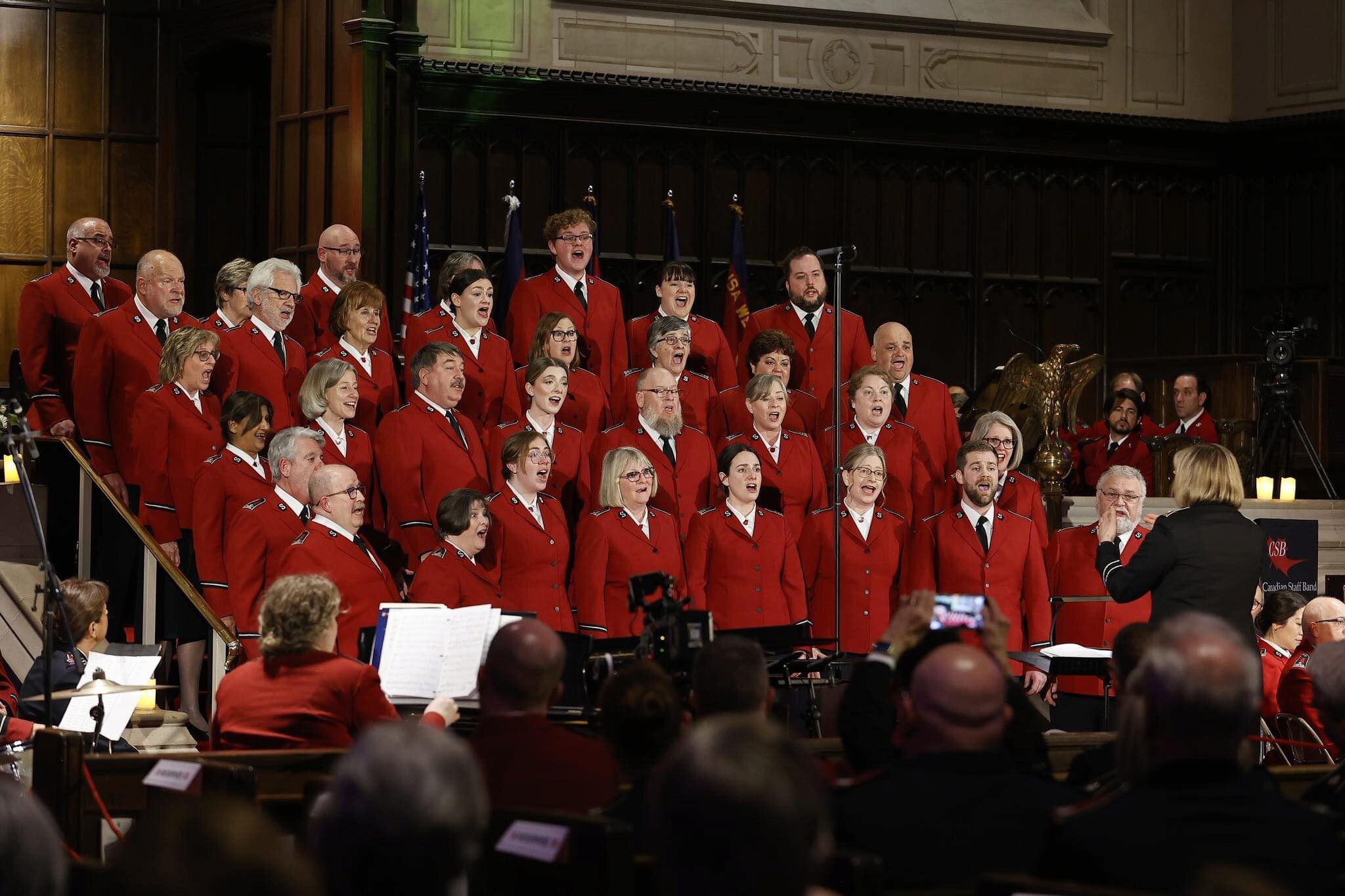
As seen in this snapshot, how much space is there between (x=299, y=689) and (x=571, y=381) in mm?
3372

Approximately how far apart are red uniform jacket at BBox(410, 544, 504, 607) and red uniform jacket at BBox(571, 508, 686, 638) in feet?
1.57

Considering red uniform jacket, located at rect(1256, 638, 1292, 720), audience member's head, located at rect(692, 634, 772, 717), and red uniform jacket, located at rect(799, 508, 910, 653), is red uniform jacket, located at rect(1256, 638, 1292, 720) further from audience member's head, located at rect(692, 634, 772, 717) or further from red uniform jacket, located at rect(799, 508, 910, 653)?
audience member's head, located at rect(692, 634, 772, 717)

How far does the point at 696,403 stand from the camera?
23.9 feet

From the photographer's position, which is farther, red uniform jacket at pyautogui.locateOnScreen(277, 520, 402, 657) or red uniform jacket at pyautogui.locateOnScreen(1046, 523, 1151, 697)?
red uniform jacket at pyautogui.locateOnScreen(1046, 523, 1151, 697)

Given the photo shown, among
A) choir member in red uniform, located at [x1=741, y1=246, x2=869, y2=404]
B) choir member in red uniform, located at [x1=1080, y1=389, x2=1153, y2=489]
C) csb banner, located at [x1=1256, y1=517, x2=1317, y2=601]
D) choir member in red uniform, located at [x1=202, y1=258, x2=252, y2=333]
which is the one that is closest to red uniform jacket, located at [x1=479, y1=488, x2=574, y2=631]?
choir member in red uniform, located at [x1=202, y1=258, x2=252, y2=333]

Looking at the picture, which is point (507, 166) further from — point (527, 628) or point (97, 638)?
point (527, 628)

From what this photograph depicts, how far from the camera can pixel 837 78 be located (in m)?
11.6

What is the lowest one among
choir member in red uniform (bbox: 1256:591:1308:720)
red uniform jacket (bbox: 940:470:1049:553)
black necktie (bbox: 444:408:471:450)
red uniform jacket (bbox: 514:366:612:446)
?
choir member in red uniform (bbox: 1256:591:1308:720)

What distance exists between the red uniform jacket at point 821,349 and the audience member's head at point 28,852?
6060 millimetres

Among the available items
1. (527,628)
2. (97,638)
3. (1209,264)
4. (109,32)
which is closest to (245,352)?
(97,638)

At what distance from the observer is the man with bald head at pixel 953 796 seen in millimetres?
2562

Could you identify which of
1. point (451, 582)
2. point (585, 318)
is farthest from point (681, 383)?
point (451, 582)

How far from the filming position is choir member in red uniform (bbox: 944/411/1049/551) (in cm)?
689

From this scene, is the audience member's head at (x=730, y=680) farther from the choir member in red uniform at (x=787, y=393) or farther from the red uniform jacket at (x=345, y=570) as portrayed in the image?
the choir member in red uniform at (x=787, y=393)
